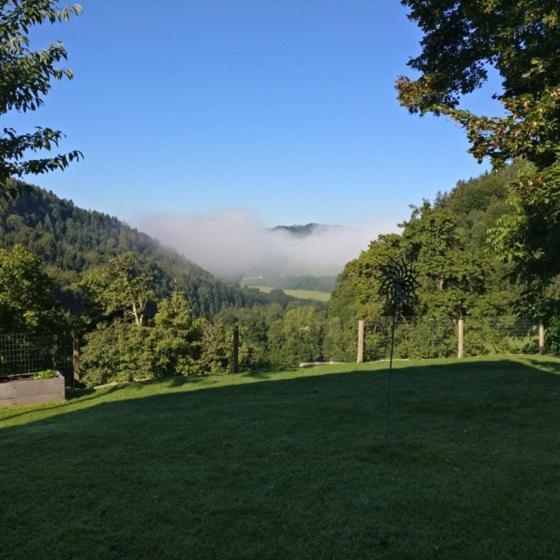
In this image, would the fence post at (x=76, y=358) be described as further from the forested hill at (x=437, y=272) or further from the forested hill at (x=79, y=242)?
the forested hill at (x=79, y=242)

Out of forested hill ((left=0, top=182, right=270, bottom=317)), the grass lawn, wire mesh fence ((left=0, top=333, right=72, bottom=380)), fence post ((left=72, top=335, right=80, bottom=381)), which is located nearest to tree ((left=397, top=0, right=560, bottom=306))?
the grass lawn

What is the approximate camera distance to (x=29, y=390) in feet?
30.0

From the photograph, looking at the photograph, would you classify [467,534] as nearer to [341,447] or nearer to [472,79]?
[341,447]

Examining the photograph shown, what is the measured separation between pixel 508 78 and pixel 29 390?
32.3 ft

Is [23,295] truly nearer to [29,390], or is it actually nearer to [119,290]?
[119,290]

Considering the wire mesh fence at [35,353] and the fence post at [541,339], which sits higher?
the fence post at [541,339]

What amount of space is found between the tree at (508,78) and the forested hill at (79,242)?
68792mm

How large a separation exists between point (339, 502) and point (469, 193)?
82628mm

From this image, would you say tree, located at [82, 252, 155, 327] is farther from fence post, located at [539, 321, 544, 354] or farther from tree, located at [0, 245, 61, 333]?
fence post, located at [539, 321, 544, 354]

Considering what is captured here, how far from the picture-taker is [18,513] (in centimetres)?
362

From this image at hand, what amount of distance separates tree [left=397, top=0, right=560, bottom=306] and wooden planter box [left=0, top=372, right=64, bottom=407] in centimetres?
829

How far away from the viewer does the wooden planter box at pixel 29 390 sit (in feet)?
29.3

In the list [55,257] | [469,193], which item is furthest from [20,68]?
[55,257]

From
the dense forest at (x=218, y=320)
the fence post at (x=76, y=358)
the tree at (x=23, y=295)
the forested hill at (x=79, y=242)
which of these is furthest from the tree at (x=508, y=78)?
the forested hill at (x=79, y=242)
